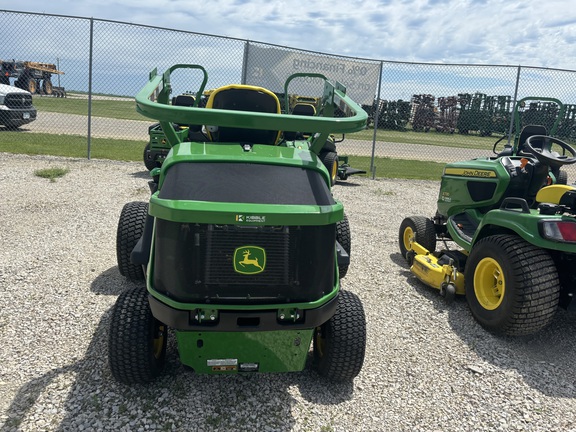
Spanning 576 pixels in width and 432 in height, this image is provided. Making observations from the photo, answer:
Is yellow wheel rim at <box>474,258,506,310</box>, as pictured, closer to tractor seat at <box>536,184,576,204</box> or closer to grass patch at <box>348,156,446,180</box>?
tractor seat at <box>536,184,576,204</box>

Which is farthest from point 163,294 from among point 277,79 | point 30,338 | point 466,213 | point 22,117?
point 22,117

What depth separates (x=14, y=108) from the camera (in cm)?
1214

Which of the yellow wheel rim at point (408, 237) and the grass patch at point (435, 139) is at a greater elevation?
the grass patch at point (435, 139)

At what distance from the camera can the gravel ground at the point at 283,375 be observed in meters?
2.49

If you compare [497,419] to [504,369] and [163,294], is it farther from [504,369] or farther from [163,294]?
[163,294]

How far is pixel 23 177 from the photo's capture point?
7449 millimetres

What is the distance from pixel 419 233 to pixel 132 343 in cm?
337

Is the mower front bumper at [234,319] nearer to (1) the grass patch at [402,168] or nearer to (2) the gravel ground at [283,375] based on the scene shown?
(2) the gravel ground at [283,375]

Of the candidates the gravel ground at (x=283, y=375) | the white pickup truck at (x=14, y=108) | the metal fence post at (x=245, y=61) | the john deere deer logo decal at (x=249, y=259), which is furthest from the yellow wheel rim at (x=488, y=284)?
the white pickup truck at (x=14, y=108)

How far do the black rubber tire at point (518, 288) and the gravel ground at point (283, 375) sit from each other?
0.58 ft

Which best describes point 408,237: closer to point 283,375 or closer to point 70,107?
point 283,375

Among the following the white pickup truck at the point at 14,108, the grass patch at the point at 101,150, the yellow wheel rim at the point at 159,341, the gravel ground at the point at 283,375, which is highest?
the white pickup truck at the point at 14,108

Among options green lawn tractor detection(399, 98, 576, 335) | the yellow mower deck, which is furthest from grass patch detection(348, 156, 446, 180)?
the yellow mower deck

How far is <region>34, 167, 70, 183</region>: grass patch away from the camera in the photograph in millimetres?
7613
